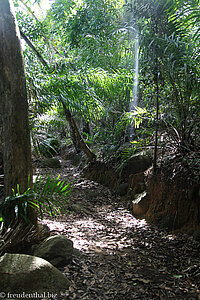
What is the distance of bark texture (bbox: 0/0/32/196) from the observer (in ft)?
7.75

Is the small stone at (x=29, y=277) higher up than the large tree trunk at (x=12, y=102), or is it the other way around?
the large tree trunk at (x=12, y=102)

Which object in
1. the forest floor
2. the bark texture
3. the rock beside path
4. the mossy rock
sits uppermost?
the bark texture

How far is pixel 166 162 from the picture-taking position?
387cm

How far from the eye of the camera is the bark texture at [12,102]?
236 centimetres

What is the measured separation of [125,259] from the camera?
8.86 ft

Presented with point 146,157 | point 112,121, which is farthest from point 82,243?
point 112,121

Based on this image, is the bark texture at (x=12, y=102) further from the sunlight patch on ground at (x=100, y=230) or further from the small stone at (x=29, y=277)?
the sunlight patch on ground at (x=100, y=230)

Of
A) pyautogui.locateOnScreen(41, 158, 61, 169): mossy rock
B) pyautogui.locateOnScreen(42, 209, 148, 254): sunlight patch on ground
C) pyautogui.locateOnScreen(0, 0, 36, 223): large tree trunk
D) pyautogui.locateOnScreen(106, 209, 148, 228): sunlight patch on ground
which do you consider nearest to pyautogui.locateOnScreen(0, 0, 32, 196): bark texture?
pyautogui.locateOnScreen(0, 0, 36, 223): large tree trunk

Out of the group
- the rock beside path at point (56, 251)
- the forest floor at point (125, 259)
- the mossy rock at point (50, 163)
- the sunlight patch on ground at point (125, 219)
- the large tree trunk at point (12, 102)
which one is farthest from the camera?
the mossy rock at point (50, 163)

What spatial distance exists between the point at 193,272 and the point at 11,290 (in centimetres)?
172

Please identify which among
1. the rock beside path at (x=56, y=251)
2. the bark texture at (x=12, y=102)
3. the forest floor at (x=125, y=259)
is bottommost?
the forest floor at (x=125, y=259)

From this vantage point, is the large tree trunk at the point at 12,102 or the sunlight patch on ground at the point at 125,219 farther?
the sunlight patch on ground at the point at 125,219

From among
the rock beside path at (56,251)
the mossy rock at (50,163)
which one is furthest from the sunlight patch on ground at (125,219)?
the mossy rock at (50,163)

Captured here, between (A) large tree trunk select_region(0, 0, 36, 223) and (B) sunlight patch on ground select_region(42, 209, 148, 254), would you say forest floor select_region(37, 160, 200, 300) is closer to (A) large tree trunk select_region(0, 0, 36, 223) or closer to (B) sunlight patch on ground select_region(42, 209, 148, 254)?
(B) sunlight patch on ground select_region(42, 209, 148, 254)
